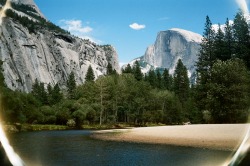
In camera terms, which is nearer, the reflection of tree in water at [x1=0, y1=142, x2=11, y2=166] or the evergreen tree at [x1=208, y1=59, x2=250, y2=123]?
the reflection of tree in water at [x1=0, y1=142, x2=11, y2=166]

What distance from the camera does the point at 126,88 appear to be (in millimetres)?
72188

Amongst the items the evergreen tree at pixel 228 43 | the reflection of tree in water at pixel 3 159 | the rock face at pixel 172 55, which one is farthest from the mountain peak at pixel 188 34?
the reflection of tree in water at pixel 3 159

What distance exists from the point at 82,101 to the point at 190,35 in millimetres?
64647

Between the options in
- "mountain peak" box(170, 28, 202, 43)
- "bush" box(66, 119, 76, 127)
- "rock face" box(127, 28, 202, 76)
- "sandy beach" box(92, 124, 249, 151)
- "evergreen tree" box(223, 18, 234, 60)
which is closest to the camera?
"sandy beach" box(92, 124, 249, 151)

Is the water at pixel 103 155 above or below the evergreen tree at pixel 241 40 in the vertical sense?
below

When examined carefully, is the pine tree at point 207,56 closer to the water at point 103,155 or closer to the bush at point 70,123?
the water at point 103,155

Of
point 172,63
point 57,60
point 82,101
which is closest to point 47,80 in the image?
point 57,60

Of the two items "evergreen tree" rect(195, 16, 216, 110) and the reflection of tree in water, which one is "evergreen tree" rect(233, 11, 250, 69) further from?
the reflection of tree in water

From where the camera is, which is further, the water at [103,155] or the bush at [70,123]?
the bush at [70,123]

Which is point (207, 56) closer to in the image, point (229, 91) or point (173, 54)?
point (173, 54)

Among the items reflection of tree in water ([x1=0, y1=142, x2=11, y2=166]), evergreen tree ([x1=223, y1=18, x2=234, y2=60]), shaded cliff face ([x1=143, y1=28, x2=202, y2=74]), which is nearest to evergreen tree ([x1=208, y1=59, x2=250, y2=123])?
evergreen tree ([x1=223, y1=18, x2=234, y2=60])

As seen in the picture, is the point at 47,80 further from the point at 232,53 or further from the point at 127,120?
the point at 232,53

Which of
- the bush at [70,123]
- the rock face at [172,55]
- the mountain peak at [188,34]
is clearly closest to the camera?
the mountain peak at [188,34]

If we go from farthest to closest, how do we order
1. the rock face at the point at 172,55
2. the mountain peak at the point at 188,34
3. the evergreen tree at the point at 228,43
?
1. the rock face at the point at 172,55
2. the evergreen tree at the point at 228,43
3. the mountain peak at the point at 188,34
